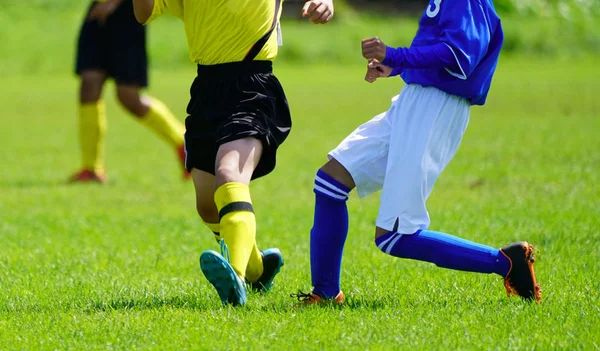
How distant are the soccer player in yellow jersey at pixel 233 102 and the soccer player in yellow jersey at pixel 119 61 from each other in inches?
195

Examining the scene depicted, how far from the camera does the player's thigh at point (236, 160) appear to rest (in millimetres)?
4758

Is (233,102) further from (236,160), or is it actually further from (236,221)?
(236,221)

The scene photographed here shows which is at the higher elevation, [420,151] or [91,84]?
[420,151]

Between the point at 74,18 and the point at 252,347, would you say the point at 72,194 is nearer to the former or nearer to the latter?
the point at 252,347

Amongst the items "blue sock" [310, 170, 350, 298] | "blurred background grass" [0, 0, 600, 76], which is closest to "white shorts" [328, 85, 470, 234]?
"blue sock" [310, 170, 350, 298]

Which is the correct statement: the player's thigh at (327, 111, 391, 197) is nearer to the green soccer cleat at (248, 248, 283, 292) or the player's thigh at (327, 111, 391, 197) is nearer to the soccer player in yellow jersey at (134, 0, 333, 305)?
the soccer player in yellow jersey at (134, 0, 333, 305)

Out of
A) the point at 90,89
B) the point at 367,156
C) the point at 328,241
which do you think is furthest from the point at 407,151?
the point at 90,89

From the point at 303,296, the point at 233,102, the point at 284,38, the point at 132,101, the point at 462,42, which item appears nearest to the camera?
the point at 462,42

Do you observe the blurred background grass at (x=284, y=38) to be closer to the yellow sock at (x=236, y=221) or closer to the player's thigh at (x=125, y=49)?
the player's thigh at (x=125, y=49)

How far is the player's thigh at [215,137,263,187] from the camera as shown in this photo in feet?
15.6

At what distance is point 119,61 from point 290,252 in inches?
160

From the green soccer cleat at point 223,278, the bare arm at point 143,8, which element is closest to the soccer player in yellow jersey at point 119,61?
the bare arm at point 143,8

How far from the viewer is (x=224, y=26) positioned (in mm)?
4953

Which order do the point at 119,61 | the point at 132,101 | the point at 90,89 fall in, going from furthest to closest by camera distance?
the point at 90,89, the point at 132,101, the point at 119,61
